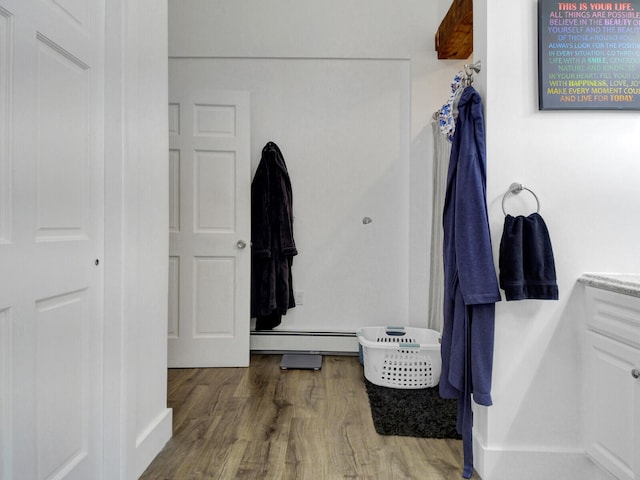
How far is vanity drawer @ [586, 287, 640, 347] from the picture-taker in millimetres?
1322

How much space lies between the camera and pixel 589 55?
5.27 feet

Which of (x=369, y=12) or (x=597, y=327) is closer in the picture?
(x=597, y=327)

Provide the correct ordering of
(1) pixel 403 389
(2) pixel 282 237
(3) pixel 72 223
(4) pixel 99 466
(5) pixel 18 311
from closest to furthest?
(5) pixel 18 311, (3) pixel 72 223, (4) pixel 99 466, (1) pixel 403 389, (2) pixel 282 237

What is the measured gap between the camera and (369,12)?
3.16 meters

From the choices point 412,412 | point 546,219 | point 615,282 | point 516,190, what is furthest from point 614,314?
point 412,412

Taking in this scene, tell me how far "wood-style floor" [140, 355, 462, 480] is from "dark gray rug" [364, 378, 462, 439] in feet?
0.18

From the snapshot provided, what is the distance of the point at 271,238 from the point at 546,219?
74.8 inches

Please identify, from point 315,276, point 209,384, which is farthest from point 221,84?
point 209,384

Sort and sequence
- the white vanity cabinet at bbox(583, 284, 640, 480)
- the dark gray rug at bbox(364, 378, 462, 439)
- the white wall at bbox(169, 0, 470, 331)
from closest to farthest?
1. the white vanity cabinet at bbox(583, 284, 640, 480)
2. the dark gray rug at bbox(364, 378, 462, 439)
3. the white wall at bbox(169, 0, 470, 331)

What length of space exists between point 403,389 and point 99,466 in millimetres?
1672

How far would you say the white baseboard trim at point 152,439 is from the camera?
1.62 m

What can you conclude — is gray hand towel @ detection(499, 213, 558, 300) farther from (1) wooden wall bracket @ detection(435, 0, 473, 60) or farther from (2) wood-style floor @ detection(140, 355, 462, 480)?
(1) wooden wall bracket @ detection(435, 0, 473, 60)

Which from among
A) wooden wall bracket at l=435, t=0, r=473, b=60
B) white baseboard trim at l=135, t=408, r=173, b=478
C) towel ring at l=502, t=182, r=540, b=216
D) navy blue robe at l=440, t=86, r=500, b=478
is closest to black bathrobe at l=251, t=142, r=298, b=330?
white baseboard trim at l=135, t=408, r=173, b=478

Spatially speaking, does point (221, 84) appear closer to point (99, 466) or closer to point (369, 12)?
point (369, 12)
